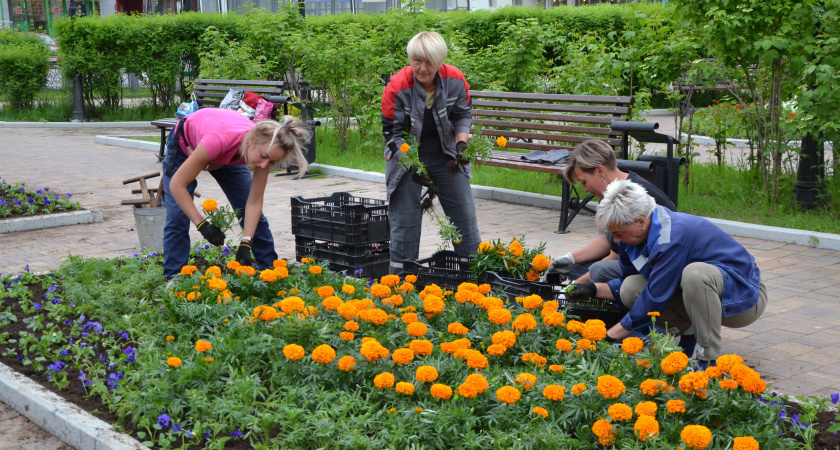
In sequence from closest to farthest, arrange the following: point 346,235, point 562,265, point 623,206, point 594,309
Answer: point 623,206 < point 594,309 < point 562,265 < point 346,235

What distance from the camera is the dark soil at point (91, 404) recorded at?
312 centimetres

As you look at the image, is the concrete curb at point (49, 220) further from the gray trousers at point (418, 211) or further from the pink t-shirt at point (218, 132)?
the gray trousers at point (418, 211)

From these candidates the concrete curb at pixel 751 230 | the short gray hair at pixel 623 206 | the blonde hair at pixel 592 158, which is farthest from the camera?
the concrete curb at pixel 751 230

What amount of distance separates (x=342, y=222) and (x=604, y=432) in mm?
2989

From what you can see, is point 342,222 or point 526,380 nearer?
point 526,380

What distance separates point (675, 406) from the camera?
9.44 ft

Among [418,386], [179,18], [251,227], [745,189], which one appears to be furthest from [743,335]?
[179,18]

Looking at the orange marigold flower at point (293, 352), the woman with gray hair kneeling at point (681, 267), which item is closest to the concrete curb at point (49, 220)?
the orange marigold flower at point (293, 352)

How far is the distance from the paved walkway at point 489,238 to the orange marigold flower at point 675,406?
1.46m

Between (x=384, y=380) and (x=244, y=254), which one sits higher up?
(x=244, y=254)

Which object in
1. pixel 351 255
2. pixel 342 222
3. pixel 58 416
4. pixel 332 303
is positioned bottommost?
pixel 58 416

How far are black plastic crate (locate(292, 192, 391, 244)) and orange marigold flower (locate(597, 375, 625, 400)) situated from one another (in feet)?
9.04

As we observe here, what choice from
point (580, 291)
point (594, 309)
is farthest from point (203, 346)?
point (594, 309)

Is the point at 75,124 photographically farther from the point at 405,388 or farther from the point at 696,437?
the point at 696,437
